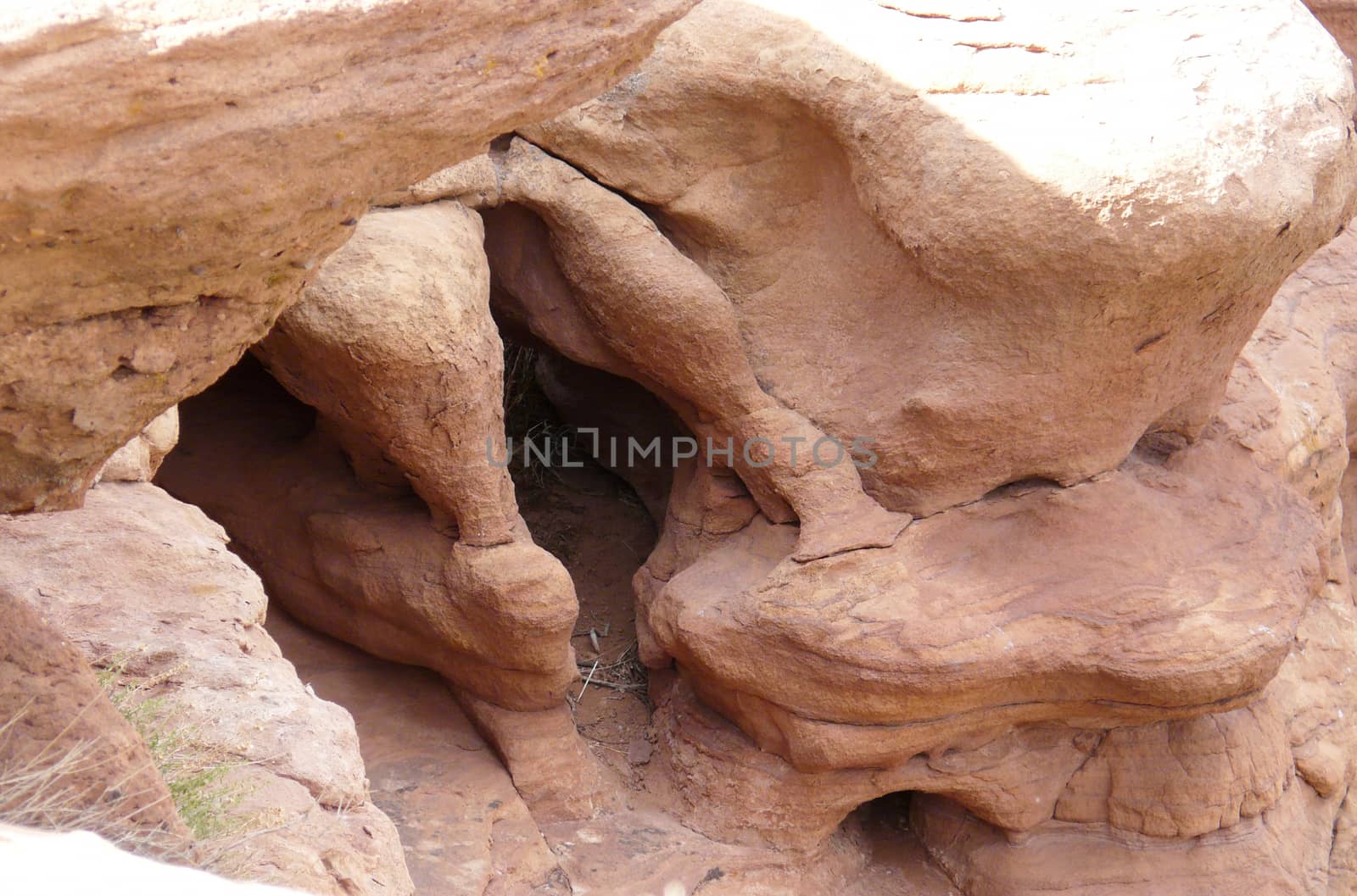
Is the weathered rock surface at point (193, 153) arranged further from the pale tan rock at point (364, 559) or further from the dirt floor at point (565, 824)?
the dirt floor at point (565, 824)

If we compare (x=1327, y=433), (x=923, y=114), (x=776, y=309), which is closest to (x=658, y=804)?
(x=776, y=309)

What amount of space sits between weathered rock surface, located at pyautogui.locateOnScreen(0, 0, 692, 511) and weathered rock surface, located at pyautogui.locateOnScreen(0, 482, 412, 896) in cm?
53

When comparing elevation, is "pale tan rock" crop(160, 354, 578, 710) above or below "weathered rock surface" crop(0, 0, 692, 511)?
below

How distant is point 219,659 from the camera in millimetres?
2316

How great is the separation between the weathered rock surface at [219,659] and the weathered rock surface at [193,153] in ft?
1.75

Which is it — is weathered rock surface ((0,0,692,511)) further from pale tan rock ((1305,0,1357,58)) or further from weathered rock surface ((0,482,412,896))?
pale tan rock ((1305,0,1357,58))

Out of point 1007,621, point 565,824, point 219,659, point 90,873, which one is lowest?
point 565,824

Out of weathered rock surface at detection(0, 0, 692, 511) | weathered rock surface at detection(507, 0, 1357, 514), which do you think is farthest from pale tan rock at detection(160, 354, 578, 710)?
weathered rock surface at detection(0, 0, 692, 511)

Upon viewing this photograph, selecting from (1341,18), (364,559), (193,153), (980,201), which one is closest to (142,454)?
(364,559)

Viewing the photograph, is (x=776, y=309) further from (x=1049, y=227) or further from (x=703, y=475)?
(x=1049, y=227)

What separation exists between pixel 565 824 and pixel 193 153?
2.79 m

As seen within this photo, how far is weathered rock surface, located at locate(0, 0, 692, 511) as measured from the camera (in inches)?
51.4

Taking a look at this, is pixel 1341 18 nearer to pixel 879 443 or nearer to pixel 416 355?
pixel 879 443

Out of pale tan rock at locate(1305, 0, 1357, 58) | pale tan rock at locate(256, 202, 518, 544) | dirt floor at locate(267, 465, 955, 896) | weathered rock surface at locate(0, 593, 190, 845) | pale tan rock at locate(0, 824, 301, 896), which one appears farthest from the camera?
pale tan rock at locate(1305, 0, 1357, 58)
